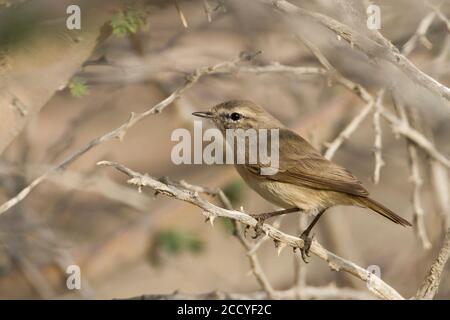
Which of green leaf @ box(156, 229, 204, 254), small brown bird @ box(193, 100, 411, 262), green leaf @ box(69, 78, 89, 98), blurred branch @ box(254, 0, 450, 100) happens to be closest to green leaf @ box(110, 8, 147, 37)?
green leaf @ box(69, 78, 89, 98)

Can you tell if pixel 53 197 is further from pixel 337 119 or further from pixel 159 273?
pixel 337 119

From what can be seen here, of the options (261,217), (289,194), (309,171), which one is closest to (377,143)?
(309,171)

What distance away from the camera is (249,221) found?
3.84 m

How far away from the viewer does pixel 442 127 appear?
5832 mm

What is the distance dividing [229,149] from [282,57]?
1.89 m

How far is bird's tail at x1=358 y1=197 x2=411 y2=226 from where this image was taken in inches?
168

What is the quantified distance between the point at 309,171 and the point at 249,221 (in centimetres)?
94

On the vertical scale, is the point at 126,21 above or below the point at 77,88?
above

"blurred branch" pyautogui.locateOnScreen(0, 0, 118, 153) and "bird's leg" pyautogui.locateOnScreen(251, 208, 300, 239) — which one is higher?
"blurred branch" pyautogui.locateOnScreen(0, 0, 118, 153)

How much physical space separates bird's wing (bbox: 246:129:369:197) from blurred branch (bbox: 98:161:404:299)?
519 millimetres

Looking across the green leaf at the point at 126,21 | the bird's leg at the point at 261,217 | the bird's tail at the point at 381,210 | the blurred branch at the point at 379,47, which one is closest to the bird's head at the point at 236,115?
the bird's leg at the point at 261,217

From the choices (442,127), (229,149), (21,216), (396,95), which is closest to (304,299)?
(229,149)

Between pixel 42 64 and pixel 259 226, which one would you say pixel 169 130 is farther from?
pixel 259 226

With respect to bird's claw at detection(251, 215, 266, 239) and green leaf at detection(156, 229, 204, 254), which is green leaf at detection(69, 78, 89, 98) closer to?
bird's claw at detection(251, 215, 266, 239)
